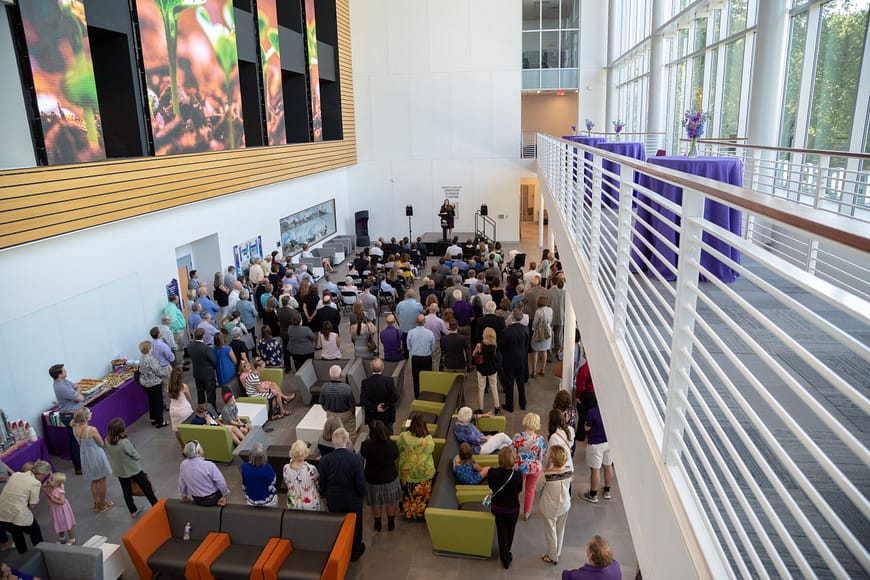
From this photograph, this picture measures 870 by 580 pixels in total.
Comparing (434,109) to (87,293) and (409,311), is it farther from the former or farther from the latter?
(87,293)

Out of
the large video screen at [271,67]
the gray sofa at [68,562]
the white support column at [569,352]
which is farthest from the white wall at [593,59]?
the gray sofa at [68,562]

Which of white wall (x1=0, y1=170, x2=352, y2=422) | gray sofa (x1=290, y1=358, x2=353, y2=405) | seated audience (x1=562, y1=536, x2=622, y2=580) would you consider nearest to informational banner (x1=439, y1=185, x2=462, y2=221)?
white wall (x1=0, y1=170, x2=352, y2=422)

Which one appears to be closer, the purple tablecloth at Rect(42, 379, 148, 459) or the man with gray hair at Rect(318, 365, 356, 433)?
the purple tablecloth at Rect(42, 379, 148, 459)

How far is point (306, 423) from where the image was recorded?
8148mm

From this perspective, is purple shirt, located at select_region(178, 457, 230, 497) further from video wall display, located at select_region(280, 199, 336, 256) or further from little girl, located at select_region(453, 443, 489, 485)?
video wall display, located at select_region(280, 199, 336, 256)

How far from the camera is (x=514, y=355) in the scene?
8.73m

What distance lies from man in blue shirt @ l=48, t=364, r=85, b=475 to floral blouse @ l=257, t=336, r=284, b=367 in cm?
294

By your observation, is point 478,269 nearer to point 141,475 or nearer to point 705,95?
point 705,95

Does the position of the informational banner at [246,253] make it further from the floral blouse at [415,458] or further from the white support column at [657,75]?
the white support column at [657,75]

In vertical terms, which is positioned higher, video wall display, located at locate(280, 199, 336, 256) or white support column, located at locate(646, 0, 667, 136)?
white support column, located at locate(646, 0, 667, 136)

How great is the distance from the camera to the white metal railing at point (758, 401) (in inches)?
50.1

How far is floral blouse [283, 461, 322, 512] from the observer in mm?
5969

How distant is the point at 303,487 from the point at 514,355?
3.95 meters

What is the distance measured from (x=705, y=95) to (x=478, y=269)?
6856 millimetres
